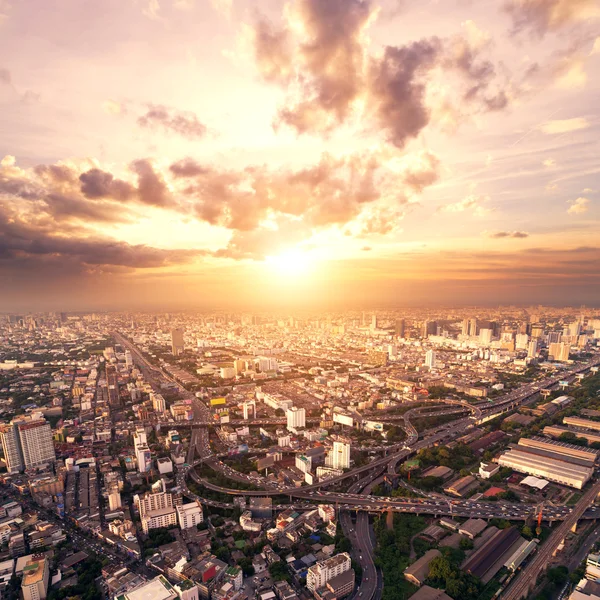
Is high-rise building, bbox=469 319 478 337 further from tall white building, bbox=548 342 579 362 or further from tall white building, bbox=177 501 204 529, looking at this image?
tall white building, bbox=177 501 204 529

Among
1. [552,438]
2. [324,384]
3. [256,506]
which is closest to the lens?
[256,506]

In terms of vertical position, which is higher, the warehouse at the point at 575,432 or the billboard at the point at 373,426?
the warehouse at the point at 575,432

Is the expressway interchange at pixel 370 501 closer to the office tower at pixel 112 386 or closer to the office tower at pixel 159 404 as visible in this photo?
the office tower at pixel 159 404

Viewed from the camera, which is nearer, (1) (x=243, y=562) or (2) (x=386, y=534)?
(1) (x=243, y=562)

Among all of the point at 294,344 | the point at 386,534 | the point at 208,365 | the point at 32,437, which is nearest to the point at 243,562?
the point at 386,534

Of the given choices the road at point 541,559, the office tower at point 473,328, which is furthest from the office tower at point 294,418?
the office tower at point 473,328

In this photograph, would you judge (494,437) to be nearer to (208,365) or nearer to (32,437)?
(32,437)

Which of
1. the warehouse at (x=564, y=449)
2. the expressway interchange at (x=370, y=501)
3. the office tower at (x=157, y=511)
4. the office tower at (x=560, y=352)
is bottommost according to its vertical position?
the expressway interchange at (x=370, y=501)

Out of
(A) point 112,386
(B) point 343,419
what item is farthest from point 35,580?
(A) point 112,386
